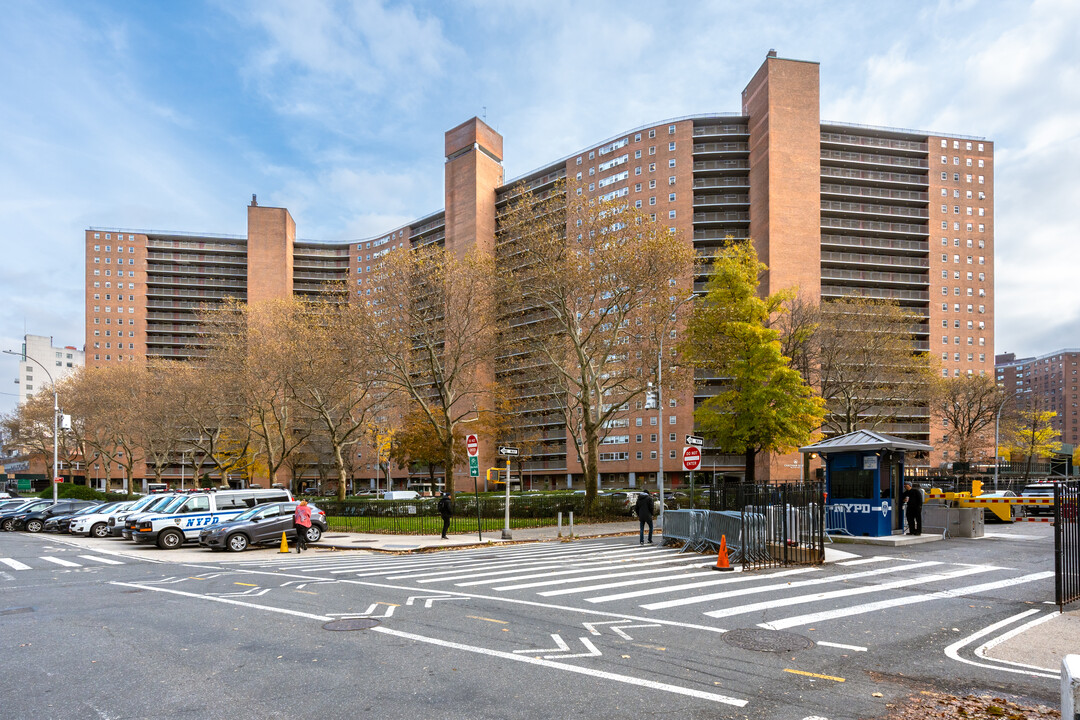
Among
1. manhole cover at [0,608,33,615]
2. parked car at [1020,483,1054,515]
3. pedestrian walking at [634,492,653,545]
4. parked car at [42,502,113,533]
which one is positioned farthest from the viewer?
parked car at [42,502,113,533]

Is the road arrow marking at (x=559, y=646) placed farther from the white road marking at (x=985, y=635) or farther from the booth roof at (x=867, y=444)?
the booth roof at (x=867, y=444)

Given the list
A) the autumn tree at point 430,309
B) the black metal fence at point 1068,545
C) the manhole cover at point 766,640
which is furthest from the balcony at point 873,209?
the manhole cover at point 766,640

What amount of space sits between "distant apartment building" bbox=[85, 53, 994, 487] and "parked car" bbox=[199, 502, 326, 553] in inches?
1987

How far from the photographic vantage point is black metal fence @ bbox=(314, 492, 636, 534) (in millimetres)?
30203

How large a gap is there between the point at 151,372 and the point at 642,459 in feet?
170

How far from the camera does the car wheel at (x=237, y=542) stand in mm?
22234

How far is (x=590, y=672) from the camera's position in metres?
6.86

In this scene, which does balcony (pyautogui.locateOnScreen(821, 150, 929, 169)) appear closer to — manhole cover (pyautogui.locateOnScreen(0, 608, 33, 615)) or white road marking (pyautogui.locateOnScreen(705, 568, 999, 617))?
white road marking (pyautogui.locateOnScreen(705, 568, 999, 617))

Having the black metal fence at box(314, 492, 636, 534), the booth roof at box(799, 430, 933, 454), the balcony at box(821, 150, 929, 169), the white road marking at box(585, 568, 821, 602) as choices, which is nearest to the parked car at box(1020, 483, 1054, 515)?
the booth roof at box(799, 430, 933, 454)

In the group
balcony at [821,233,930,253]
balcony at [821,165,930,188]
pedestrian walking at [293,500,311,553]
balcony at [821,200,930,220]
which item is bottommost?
pedestrian walking at [293,500,311,553]

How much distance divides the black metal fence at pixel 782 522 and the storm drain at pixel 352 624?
8.85m

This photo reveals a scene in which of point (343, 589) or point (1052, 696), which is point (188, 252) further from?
point (1052, 696)

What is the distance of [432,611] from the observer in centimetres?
1007

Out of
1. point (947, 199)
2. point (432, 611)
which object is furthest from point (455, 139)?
point (432, 611)
